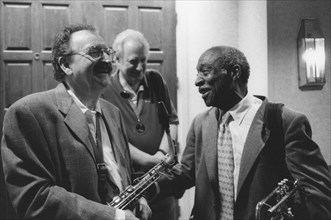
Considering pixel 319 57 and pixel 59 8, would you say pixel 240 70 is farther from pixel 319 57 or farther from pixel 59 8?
pixel 59 8

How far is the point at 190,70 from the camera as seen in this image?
4.22 metres

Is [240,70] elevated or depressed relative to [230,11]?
depressed

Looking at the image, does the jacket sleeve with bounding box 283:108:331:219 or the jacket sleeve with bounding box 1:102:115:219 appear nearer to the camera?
the jacket sleeve with bounding box 1:102:115:219

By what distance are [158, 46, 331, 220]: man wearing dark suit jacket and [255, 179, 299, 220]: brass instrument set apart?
0.17 ft

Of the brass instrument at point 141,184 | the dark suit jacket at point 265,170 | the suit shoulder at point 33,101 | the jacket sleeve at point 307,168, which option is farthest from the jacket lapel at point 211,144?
the suit shoulder at point 33,101

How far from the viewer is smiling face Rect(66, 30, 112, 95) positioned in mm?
2252

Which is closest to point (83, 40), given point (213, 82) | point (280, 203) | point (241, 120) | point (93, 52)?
point (93, 52)

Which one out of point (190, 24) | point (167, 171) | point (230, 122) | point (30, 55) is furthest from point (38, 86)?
point (230, 122)

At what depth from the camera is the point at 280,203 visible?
6.24 ft

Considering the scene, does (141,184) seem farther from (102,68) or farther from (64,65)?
(64,65)

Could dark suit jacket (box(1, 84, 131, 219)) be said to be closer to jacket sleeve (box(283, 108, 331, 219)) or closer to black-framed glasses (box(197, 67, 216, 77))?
black-framed glasses (box(197, 67, 216, 77))

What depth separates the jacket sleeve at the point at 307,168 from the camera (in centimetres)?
204

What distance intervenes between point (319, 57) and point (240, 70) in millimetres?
1830

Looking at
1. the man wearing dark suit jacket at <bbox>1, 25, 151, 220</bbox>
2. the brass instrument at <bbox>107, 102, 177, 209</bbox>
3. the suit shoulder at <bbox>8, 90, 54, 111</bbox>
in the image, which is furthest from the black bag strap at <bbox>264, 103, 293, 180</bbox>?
the suit shoulder at <bbox>8, 90, 54, 111</bbox>
